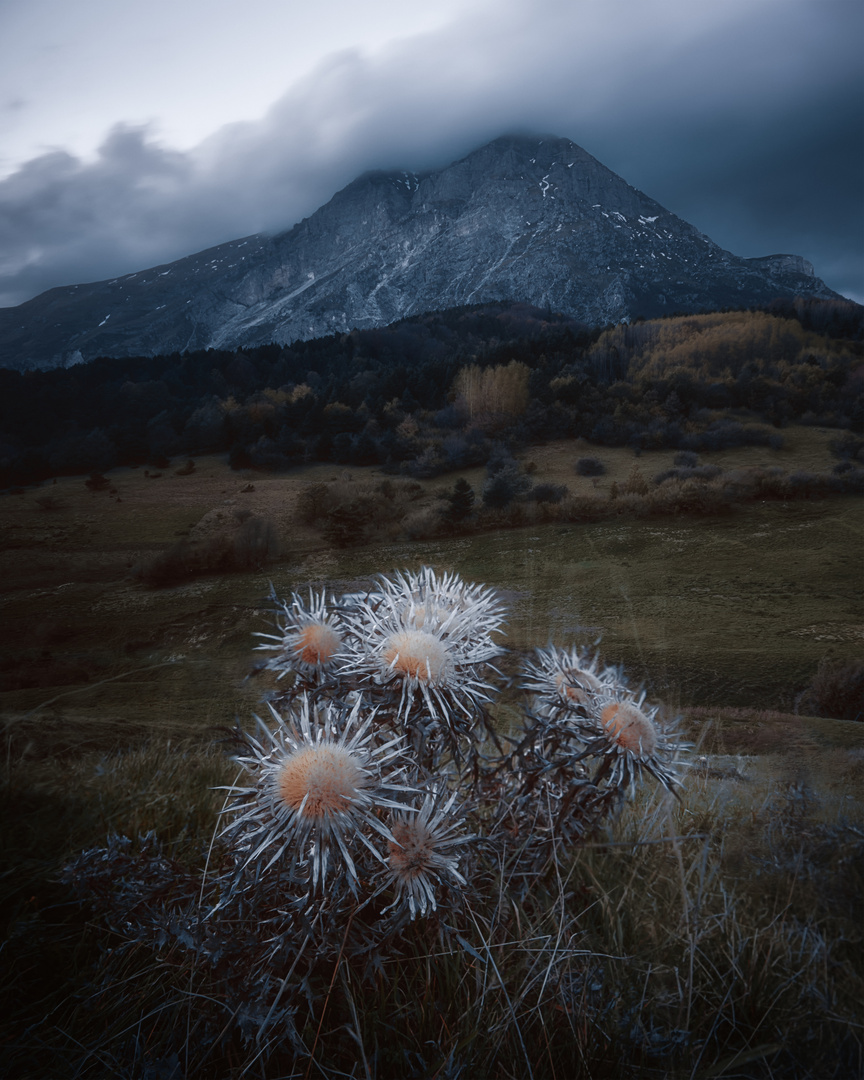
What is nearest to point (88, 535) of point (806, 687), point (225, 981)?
point (225, 981)

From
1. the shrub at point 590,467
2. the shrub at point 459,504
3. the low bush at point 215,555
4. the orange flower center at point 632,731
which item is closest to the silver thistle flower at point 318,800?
the orange flower center at point 632,731

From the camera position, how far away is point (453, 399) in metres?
2.96

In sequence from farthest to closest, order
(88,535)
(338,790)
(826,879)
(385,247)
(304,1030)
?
(385,247), (88,535), (826,879), (304,1030), (338,790)

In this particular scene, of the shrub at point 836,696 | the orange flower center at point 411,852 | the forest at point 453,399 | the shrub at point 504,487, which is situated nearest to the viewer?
the orange flower center at point 411,852

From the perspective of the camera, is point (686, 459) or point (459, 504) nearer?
point (459, 504)

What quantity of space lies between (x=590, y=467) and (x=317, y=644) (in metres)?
2.09

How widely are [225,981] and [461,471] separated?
2250mm

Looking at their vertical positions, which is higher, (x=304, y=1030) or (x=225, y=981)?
(x=225, y=981)

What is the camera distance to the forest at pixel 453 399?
2508mm

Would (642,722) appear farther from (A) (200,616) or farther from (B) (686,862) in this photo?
(A) (200,616)

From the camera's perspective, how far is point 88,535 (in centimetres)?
208

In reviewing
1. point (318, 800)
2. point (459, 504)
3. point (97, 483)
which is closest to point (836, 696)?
point (459, 504)

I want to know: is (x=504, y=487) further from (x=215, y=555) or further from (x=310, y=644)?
(x=310, y=644)

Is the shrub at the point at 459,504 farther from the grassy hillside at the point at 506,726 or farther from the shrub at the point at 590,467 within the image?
the shrub at the point at 590,467
